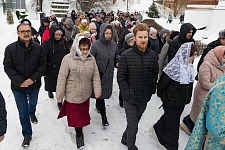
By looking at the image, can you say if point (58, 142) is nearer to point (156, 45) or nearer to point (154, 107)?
point (154, 107)

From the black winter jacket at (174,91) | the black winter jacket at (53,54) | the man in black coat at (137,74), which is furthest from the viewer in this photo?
the black winter jacket at (53,54)

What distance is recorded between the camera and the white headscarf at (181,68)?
122 inches

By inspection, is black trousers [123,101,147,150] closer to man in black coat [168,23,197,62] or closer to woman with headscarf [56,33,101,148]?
woman with headscarf [56,33,101,148]

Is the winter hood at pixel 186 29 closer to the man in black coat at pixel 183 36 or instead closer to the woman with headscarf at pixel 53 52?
the man in black coat at pixel 183 36

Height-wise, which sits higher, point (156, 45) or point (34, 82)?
point (156, 45)

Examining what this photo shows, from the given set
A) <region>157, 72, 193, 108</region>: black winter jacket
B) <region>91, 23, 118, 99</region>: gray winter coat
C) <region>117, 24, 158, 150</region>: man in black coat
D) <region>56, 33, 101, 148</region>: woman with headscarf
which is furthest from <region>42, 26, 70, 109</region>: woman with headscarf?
<region>157, 72, 193, 108</region>: black winter jacket

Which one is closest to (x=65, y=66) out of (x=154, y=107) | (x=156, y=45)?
(x=154, y=107)

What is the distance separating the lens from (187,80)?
317cm

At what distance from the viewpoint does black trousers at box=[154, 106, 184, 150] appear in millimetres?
3377

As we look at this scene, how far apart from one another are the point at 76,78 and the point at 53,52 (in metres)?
1.41

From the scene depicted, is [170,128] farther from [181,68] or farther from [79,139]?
[79,139]

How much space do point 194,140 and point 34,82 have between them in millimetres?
2425

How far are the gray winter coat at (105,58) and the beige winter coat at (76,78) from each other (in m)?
0.60

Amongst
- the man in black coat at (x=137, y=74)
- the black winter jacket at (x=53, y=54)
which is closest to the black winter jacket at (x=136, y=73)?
the man in black coat at (x=137, y=74)
